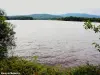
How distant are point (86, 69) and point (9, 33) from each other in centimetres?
892

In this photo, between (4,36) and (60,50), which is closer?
(4,36)

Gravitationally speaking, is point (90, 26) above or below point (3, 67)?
above

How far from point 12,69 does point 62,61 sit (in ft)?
41.9

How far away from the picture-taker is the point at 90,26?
15.3m

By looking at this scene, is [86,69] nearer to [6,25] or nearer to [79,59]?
[6,25]

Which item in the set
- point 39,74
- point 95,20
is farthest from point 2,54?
point 95,20

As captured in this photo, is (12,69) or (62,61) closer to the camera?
(12,69)

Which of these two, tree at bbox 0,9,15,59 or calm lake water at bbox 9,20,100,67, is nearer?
tree at bbox 0,9,15,59

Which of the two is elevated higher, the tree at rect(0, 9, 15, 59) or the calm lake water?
the tree at rect(0, 9, 15, 59)

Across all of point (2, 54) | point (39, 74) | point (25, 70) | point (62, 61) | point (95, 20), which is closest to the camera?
point (39, 74)

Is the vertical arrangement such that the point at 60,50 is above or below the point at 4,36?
below

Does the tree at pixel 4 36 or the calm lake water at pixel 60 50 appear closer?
the tree at pixel 4 36

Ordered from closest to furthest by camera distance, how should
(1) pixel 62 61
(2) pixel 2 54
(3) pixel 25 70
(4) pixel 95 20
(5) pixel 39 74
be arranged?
(5) pixel 39 74 < (3) pixel 25 70 < (2) pixel 2 54 < (1) pixel 62 61 < (4) pixel 95 20

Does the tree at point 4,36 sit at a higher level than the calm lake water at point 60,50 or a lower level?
higher
